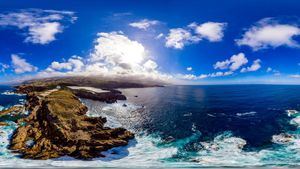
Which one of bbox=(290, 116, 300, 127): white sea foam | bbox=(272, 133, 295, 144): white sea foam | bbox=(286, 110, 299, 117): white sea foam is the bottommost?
bbox=(272, 133, 295, 144): white sea foam

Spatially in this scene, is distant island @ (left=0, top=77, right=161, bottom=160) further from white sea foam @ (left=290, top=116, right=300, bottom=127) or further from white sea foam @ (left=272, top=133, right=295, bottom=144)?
white sea foam @ (left=290, top=116, right=300, bottom=127)

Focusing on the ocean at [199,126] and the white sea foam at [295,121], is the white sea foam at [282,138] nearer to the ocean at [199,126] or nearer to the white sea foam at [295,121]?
the ocean at [199,126]

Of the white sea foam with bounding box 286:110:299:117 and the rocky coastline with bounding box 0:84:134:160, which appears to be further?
the white sea foam with bounding box 286:110:299:117

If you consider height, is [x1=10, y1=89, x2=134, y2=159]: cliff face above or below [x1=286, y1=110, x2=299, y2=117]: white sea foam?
below

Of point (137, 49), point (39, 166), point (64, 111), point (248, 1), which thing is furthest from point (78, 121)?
point (248, 1)

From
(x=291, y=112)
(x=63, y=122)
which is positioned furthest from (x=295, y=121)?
(x=63, y=122)

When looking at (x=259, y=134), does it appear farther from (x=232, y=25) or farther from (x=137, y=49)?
(x=137, y=49)

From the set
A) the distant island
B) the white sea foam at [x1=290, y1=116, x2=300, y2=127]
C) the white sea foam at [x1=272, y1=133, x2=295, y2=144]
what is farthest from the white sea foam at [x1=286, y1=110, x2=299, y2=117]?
the distant island

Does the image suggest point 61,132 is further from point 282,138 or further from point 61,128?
point 282,138
